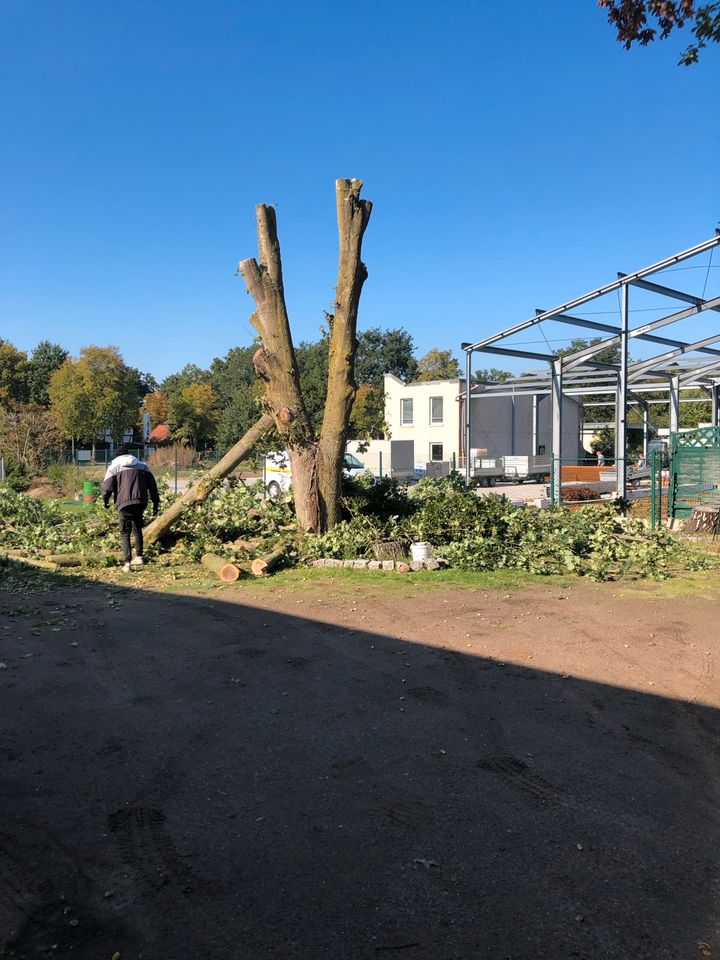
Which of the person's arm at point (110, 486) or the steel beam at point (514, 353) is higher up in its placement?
the steel beam at point (514, 353)

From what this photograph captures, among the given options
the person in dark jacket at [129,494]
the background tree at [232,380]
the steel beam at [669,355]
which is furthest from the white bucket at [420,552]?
the background tree at [232,380]

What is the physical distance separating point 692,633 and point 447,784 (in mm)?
4283

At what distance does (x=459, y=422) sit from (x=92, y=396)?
2742 centimetres

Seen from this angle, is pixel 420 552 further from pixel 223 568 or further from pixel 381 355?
pixel 381 355

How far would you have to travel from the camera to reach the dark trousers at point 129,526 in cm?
1087

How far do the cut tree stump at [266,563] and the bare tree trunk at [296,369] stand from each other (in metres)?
1.24

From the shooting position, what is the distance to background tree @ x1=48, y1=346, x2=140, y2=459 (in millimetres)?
51403

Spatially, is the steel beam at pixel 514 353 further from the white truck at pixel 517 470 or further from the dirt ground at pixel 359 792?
the dirt ground at pixel 359 792

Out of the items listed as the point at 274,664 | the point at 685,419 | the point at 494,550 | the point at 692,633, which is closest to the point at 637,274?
the point at 494,550

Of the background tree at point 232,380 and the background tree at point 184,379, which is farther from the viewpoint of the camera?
the background tree at point 184,379

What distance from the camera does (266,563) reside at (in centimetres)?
1046

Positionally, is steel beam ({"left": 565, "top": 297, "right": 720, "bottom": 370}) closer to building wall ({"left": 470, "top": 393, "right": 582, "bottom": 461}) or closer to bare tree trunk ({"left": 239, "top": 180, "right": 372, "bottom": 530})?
bare tree trunk ({"left": 239, "top": 180, "right": 372, "bottom": 530})

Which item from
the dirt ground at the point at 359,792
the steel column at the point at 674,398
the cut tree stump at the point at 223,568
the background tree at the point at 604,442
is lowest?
the dirt ground at the point at 359,792

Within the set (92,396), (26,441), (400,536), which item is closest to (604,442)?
(26,441)
